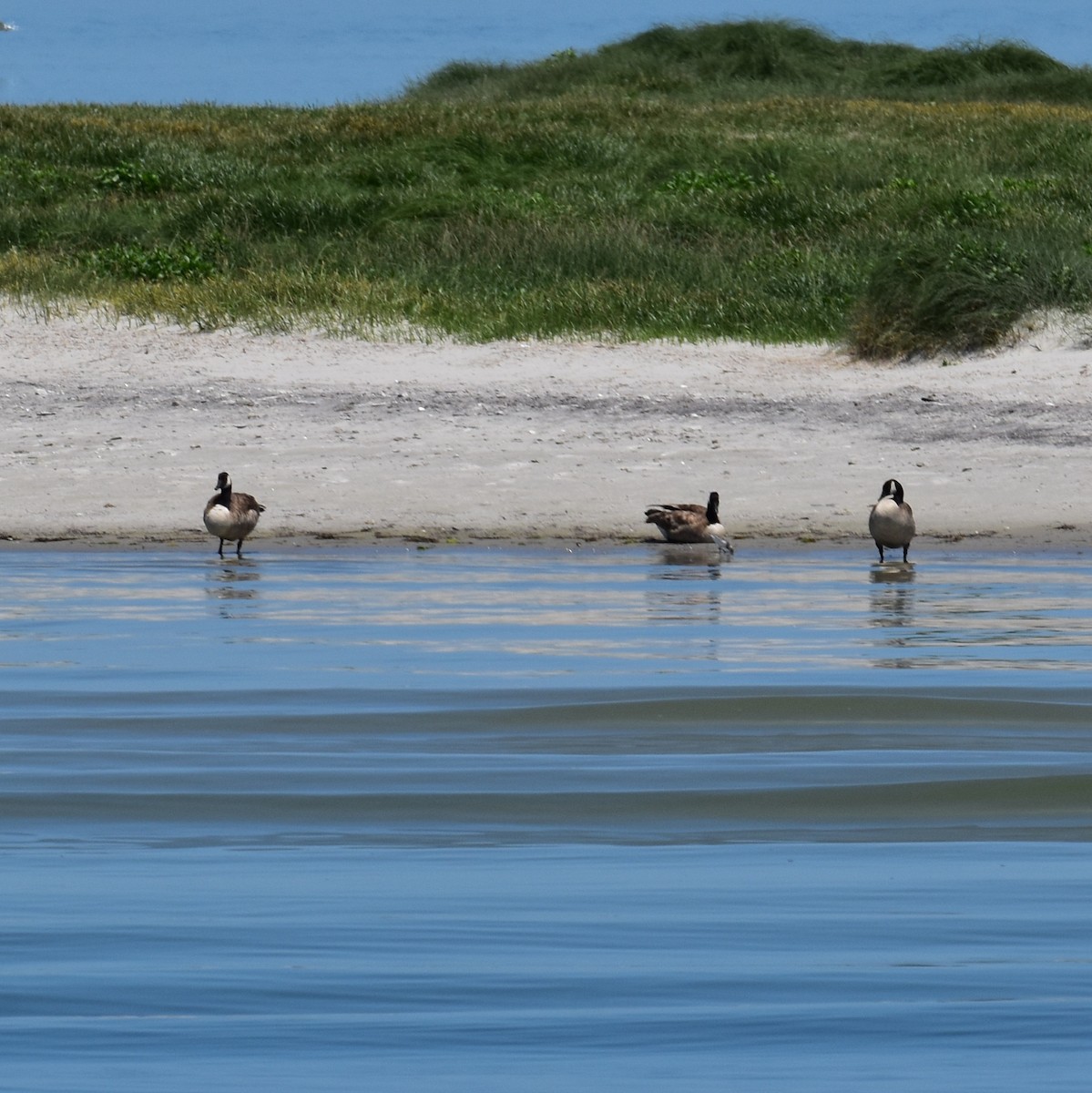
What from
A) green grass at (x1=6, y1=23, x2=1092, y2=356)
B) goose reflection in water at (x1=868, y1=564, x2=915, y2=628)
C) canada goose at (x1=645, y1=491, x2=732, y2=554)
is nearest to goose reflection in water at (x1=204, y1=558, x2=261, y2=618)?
canada goose at (x1=645, y1=491, x2=732, y2=554)

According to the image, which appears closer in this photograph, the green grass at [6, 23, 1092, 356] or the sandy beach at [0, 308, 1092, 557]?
the sandy beach at [0, 308, 1092, 557]

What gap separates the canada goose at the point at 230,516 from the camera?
13250 mm

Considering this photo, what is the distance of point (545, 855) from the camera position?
4910mm

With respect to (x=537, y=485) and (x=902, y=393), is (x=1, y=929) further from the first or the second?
(x=902, y=393)

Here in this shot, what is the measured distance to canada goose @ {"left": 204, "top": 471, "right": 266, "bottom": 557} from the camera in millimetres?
13250

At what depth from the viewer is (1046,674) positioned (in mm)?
7969

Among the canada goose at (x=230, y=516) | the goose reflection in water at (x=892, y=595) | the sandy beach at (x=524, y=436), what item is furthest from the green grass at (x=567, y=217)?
the goose reflection in water at (x=892, y=595)

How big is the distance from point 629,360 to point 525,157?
49.5 ft

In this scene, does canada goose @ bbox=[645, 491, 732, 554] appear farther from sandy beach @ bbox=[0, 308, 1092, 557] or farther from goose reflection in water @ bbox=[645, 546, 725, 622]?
sandy beach @ bbox=[0, 308, 1092, 557]

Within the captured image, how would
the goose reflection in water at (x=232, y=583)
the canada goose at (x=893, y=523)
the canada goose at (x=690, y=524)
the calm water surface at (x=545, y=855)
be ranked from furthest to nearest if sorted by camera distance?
the canada goose at (x=690, y=524)
the canada goose at (x=893, y=523)
the goose reflection in water at (x=232, y=583)
the calm water surface at (x=545, y=855)

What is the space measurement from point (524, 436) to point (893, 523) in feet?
14.7

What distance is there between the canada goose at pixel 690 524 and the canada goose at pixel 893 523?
1.06 metres

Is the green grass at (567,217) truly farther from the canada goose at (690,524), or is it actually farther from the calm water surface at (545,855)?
the calm water surface at (545,855)

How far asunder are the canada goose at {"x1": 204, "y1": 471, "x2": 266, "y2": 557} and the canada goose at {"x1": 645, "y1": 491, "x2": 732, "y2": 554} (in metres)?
2.71
